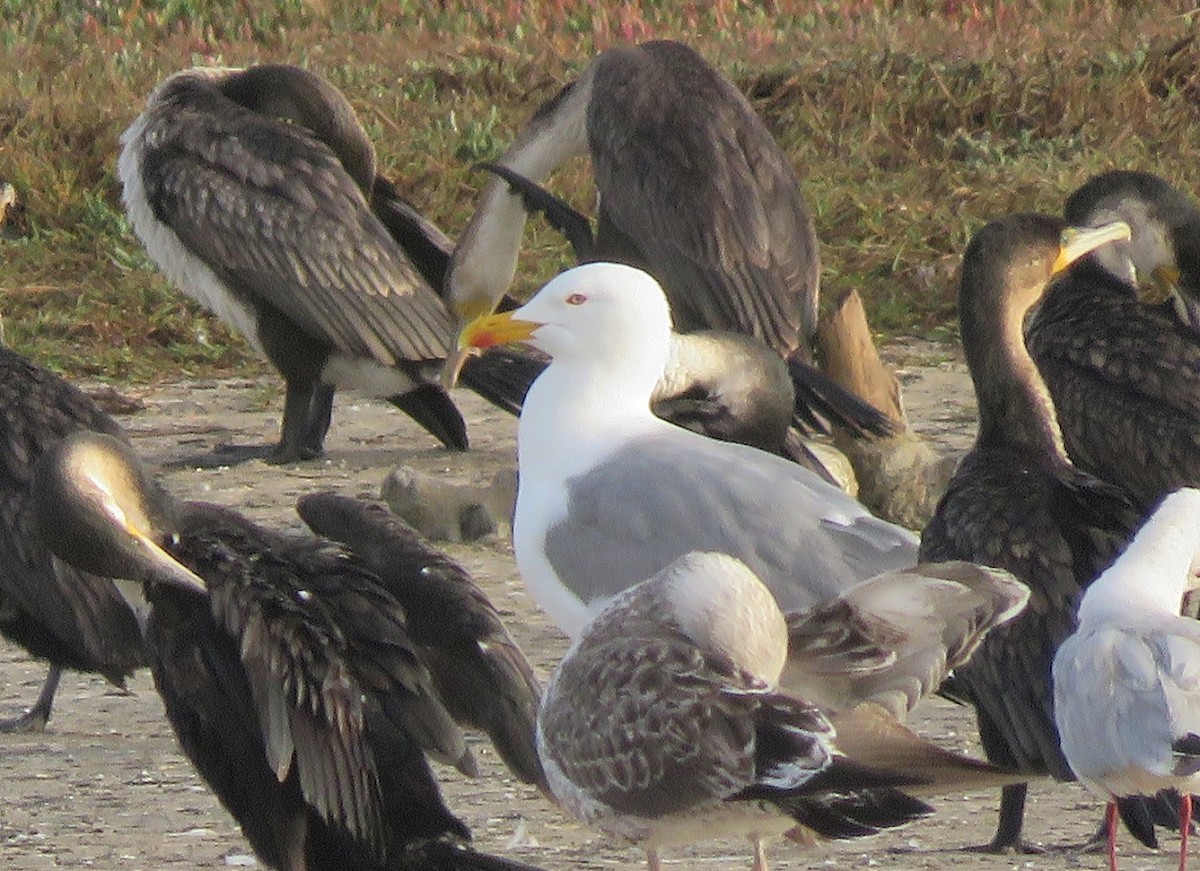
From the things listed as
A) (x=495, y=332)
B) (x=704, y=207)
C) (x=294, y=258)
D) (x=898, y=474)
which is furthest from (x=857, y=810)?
(x=294, y=258)

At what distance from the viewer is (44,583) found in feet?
21.1

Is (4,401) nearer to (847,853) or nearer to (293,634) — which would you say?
(293,634)

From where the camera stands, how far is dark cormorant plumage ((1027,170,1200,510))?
7.25 meters

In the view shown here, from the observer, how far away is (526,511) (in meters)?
6.12

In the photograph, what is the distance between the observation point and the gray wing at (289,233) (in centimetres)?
980

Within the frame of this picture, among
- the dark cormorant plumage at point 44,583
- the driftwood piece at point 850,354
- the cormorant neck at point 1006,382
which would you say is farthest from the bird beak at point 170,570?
the driftwood piece at point 850,354

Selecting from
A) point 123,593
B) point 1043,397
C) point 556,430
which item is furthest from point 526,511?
point 1043,397

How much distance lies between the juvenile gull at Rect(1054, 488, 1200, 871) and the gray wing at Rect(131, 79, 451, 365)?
189 inches

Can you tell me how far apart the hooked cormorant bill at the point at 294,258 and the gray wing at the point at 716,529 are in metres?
3.66

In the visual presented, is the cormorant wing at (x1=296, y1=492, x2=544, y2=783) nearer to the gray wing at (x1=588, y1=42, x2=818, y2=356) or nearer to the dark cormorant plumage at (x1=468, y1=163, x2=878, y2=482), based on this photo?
the dark cormorant plumage at (x1=468, y1=163, x2=878, y2=482)

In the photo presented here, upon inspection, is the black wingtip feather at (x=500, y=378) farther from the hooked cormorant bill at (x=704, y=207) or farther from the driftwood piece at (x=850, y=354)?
the driftwood piece at (x=850, y=354)

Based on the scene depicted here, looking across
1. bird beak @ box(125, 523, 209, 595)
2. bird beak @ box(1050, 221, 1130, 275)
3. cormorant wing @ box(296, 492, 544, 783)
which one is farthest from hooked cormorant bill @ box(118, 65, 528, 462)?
bird beak @ box(125, 523, 209, 595)

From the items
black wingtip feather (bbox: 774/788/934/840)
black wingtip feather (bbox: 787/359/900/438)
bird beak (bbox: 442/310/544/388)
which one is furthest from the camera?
black wingtip feather (bbox: 787/359/900/438)

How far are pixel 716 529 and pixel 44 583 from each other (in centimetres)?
164
